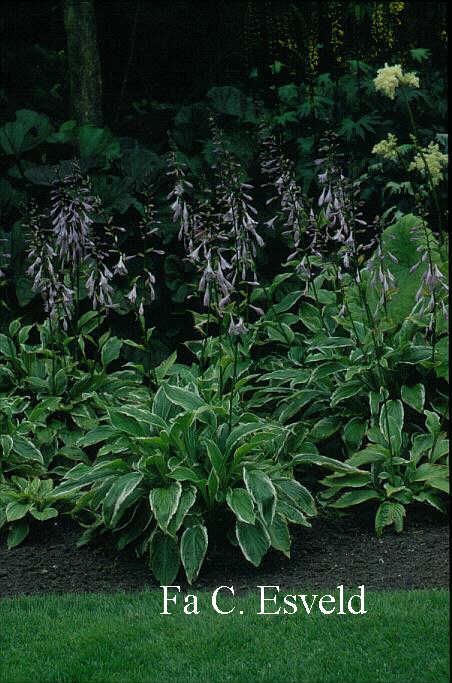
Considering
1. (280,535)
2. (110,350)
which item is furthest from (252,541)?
(110,350)

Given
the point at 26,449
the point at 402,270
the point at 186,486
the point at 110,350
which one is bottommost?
the point at 26,449

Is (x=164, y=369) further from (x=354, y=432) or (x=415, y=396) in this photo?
(x=415, y=396)

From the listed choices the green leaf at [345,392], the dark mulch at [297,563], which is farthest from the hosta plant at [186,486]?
the green leaf at [345,392]

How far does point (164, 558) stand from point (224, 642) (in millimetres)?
879

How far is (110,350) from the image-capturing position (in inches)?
256

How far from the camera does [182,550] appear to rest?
4.72 metres

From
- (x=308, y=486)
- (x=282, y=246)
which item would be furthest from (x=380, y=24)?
(x=308, y=486)

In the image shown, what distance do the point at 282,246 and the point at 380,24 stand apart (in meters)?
2.97

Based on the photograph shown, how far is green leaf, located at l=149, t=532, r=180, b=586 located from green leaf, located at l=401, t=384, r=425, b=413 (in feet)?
5.11

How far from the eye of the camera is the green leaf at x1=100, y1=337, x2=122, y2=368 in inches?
254

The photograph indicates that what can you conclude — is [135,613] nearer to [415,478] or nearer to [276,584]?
[276,584]

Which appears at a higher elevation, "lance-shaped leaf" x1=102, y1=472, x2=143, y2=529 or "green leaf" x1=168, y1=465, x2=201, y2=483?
"green leaf" x1=168, y1=465, x2=201, y2=483

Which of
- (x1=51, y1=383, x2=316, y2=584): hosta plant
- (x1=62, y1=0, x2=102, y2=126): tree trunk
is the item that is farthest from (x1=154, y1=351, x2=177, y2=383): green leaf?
(x1=62, y1=0, x2=102, y2=126): tree trunk

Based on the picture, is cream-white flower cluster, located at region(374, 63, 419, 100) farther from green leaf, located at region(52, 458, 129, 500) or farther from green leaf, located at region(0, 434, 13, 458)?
green leaf, located at region(0, 434, 13, 458)
